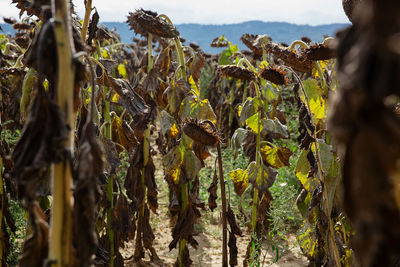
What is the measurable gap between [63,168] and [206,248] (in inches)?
123

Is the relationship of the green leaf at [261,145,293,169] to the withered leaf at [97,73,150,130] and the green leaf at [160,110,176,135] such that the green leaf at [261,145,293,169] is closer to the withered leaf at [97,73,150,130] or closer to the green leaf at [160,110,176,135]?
the green leaf at [160,110,176,135]

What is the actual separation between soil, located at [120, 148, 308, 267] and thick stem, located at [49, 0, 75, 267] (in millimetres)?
2184

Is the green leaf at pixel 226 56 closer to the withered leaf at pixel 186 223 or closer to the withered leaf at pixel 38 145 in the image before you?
the withered leaf at pixel 186 223

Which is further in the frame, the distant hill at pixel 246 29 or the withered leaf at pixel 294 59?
the distant hill at pixel 246 29

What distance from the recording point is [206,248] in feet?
11.9

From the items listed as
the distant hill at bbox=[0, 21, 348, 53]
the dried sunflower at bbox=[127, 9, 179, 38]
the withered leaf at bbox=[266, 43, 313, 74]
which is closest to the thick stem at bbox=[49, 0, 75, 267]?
the withered leaf at bbox=[266, 43, 313, 74]

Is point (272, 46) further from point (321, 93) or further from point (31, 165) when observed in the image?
point (31, 165)

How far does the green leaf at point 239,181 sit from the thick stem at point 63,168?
172 centimetres

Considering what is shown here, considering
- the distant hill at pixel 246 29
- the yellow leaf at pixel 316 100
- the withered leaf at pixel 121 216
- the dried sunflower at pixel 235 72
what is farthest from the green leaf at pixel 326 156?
the distant hill at pixel 246 29

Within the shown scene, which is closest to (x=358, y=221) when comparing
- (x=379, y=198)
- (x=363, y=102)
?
(x=379, y=198)

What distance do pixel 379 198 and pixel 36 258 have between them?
59cm

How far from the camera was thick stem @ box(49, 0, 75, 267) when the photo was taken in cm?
66

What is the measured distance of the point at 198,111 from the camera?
6.70ft

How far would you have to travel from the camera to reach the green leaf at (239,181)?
7.77 feet
